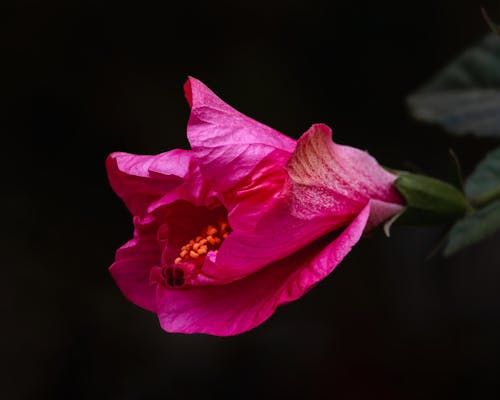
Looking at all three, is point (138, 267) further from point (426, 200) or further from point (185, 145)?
point (185, 145)

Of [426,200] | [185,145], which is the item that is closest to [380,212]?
[426,200]

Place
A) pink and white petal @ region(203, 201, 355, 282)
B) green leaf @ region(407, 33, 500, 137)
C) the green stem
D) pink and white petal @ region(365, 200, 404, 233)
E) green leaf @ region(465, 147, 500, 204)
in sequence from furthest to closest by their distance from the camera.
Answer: green leaf @ region(407, 33, 500, 137) → green leaf @ region(465, 147, 500, 204) → the green stem → pink and white petal @ region(365, 200, 404, 233) → pink and white petal @ region(203, 201, 355, 282)

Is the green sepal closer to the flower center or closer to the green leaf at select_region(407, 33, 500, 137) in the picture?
the flower center

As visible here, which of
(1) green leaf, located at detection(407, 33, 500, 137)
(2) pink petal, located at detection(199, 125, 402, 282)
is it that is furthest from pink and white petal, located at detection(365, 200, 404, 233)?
(1) green leaf, located at detection(407, 33, 500, 137)

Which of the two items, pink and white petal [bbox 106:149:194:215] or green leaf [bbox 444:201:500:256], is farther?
green leaf [bbox 444:201:500:256]

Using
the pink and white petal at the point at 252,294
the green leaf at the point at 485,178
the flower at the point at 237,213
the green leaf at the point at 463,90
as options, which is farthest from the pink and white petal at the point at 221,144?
the green leaf at the point at 463,90

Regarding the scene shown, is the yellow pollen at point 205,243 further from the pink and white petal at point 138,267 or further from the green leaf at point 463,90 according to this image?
the green leaf at point 463,90
